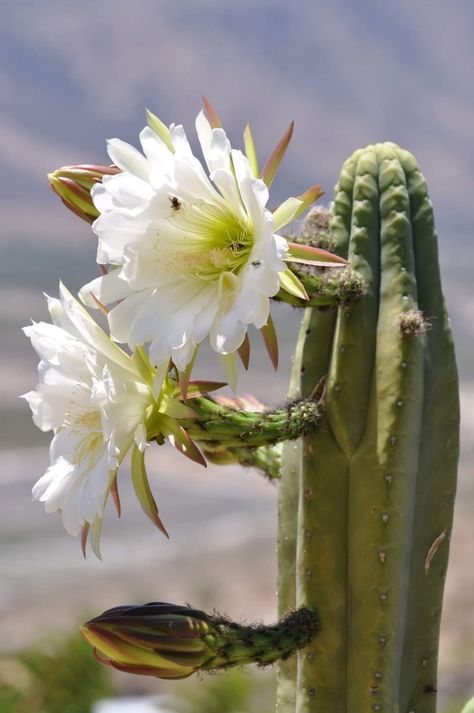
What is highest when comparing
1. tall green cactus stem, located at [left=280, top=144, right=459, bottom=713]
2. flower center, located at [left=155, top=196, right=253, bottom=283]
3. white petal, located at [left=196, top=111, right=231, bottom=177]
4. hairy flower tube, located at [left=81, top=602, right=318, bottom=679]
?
white petal, located at [left=196, top=111, right=231, bottom=177]

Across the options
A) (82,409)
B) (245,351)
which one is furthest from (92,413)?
(245,351)

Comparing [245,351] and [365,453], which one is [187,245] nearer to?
[245,351]

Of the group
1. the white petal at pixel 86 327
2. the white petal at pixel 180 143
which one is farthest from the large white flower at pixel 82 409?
the white petal at pixel 180 143

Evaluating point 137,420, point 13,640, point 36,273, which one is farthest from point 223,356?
point 36,273

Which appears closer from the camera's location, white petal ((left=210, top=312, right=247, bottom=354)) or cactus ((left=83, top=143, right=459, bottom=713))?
white petal ((left=210, top=312, right=247, bottom=354))

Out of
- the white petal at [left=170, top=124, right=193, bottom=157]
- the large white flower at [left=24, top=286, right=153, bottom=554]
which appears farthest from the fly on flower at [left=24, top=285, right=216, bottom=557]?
the white petal at [left=170, top=124, right=193, bottom=157]

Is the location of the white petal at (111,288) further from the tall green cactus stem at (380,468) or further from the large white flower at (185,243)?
the tall green cactus stem at (380,468)

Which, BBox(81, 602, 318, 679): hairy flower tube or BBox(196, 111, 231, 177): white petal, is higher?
BBox(196, 111, 231, 177): white petal

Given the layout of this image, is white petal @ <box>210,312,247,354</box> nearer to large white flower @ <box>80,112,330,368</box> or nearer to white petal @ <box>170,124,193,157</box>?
large white flower @ <box>80,112,330,368</box>
